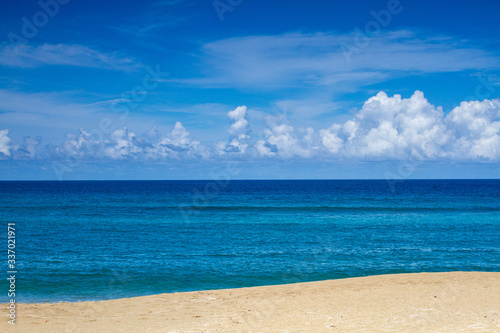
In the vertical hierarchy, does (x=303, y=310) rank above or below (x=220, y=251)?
above

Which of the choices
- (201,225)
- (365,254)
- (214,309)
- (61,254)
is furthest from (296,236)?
(214,309)

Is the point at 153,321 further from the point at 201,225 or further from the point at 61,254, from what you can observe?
the point at 201,225

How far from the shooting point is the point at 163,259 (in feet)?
76.1

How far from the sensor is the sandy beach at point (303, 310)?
11.1 meters

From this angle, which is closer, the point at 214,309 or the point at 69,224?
the point at 214,309

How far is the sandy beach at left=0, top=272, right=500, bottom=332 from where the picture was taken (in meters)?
11.1

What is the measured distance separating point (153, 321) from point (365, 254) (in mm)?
16223

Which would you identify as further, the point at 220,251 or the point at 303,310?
→ the point at 220,251

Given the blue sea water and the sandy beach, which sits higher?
the sandy beach

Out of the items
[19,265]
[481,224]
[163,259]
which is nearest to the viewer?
[19,265]

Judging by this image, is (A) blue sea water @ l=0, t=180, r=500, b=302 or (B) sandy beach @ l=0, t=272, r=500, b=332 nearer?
(B) sandy beach @ l=0, t=272, r=500, b=332

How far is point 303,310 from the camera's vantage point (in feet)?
42.7

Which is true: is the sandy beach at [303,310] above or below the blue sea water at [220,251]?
above

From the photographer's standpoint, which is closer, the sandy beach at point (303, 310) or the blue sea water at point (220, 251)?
the sandy beach at point (303, 310)
